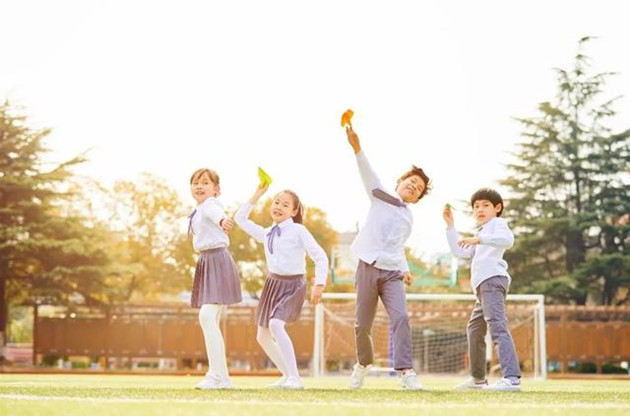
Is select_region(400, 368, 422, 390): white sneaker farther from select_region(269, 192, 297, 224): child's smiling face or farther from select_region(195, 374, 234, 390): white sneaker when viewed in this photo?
select_region(269, 192, 297, 224): child's smiling face

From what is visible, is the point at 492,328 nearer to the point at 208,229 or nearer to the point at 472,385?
the point at 472,385

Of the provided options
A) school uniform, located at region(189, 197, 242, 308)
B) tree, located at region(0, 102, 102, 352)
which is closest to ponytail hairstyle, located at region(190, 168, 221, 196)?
school uniform, located at region(189, 197, 242, 308)

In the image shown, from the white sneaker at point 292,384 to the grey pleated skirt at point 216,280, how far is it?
68cm

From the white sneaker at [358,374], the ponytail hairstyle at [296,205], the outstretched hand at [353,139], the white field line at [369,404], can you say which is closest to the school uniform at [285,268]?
the ponytail hairstyle at [296,205]

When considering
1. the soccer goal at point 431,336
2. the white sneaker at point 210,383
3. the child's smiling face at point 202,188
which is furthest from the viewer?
the soccer goal at point 431,336

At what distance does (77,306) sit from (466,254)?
73.7 ft

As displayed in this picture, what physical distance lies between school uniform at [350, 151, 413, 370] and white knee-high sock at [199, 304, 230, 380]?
98 centimetres

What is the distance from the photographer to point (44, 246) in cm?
2767

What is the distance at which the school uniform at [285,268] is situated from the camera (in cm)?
735

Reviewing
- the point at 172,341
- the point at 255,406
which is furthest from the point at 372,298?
the point at 172,341

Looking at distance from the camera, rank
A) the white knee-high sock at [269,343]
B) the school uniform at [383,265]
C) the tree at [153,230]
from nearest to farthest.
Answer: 1. the school uniform at [383,265]
2. the white knee-high sock at [269,343]
3. the tree at [153,230]

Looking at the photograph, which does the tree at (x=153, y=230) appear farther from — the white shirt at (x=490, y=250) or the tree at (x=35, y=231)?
the white shirt at (x=490, y=250)

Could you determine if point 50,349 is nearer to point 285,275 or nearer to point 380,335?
point 380,335

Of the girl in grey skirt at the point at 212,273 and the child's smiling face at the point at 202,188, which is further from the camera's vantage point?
the child's smiling face at the point at 202,188
